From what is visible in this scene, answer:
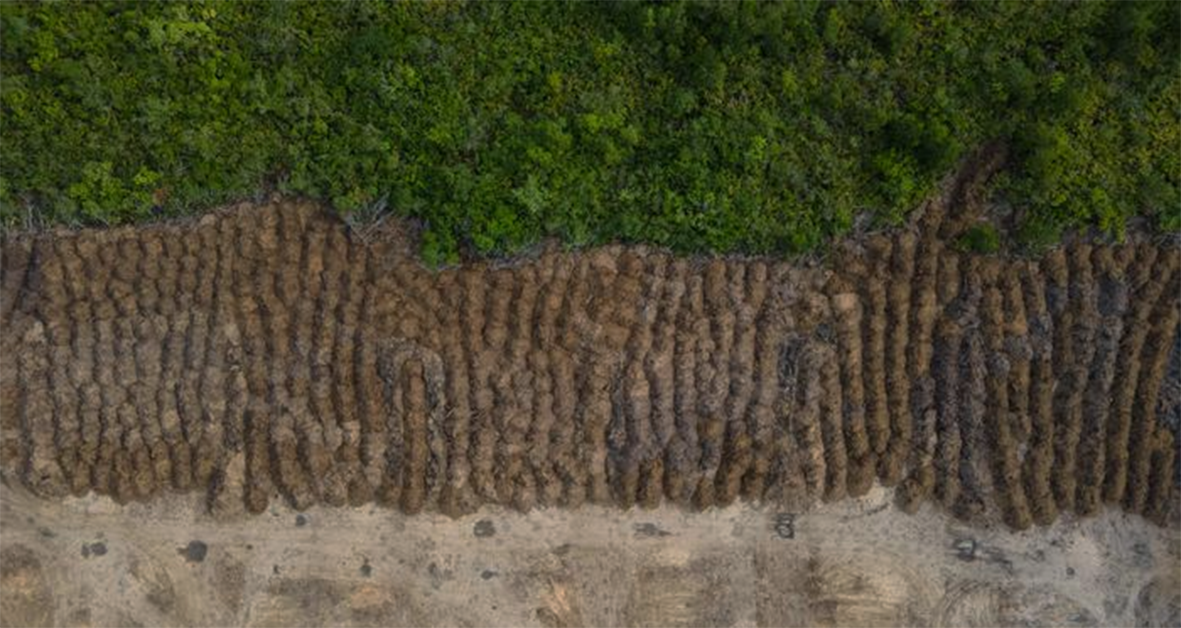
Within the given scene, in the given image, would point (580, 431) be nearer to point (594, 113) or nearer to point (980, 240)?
point (594, 113)

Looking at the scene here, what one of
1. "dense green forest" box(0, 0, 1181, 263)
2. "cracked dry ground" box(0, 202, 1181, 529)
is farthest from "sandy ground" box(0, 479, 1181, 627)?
"dense green forest" box(0, 0, 1181, 263)

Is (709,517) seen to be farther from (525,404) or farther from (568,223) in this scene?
(568,223)

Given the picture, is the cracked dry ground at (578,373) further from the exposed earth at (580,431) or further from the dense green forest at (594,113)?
the dense green forest at (594,113)

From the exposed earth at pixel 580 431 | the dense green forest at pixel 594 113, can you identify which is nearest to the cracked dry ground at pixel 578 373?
the exposed earth at pixel 580 431

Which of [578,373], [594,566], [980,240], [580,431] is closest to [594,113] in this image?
[578,373]

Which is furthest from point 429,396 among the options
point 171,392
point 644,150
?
point 644,150

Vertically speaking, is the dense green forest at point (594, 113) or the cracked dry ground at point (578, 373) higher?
the dense green forest at point (594, 113)

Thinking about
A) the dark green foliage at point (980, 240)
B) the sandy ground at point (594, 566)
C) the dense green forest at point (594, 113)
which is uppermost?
the dense green forest at point (594, 113)
